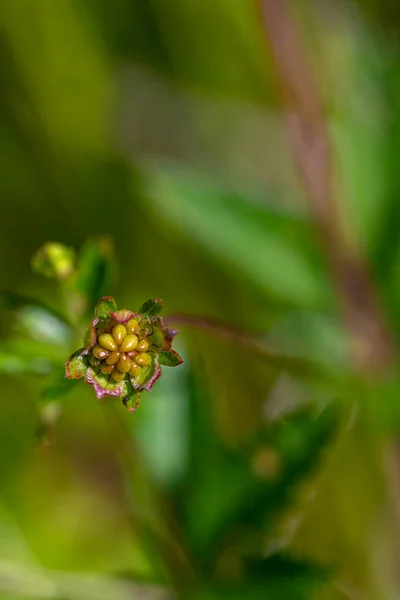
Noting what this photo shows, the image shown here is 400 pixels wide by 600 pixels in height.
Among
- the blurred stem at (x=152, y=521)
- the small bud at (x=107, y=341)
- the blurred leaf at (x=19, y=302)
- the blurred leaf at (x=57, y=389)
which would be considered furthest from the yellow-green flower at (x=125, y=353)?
the blurred stem at (x=152, y=521)

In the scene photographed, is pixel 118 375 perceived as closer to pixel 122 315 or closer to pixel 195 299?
pixel 122 315

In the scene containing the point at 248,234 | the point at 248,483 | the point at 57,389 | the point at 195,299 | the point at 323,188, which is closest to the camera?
the point at 57,389

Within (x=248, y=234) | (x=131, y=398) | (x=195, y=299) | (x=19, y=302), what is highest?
(x=195, y=299)

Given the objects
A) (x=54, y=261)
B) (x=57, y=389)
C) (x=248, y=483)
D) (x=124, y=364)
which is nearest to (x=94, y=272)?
(x=54, y=261)

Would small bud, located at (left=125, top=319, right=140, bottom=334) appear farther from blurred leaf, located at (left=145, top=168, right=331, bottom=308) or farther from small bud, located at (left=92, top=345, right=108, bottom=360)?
blurred leaf, located at (left=145, top=168, right=331, bottom=308)

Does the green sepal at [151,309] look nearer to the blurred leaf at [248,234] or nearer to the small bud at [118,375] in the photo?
the small bud at [118,375]
